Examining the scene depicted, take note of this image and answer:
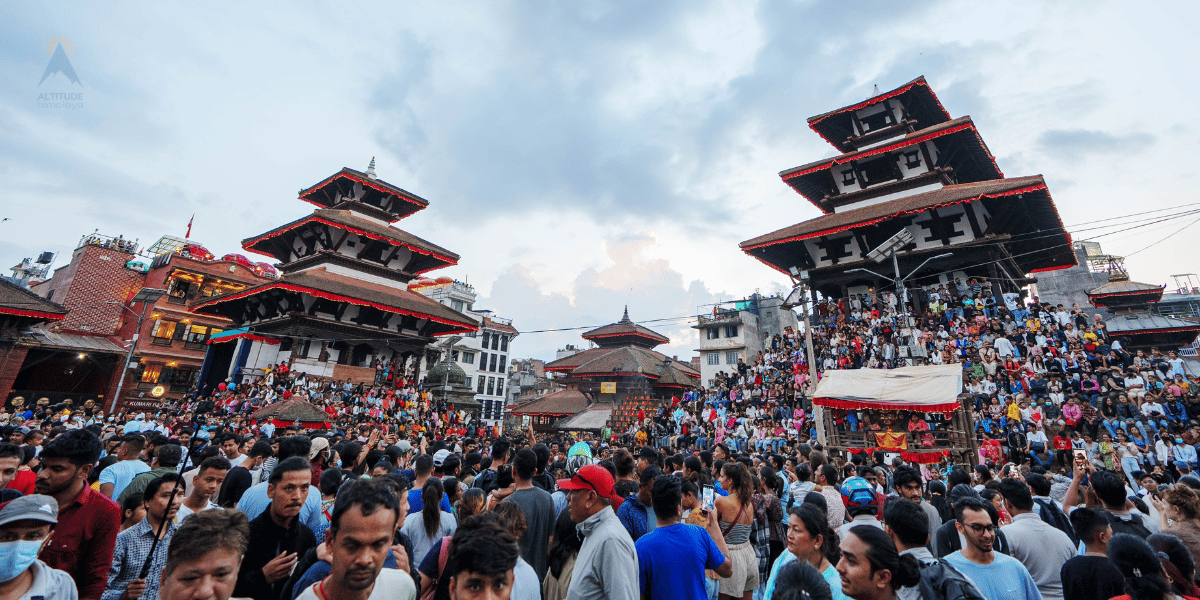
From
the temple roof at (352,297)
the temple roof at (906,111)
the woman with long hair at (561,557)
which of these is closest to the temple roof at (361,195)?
the temple roof at (352,297)

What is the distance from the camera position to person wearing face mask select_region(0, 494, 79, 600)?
2.37 m

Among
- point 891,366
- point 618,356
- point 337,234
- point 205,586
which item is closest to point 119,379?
point 337,234

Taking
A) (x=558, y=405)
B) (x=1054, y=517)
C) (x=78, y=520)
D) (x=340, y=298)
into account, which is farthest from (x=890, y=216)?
(x=340, y=298)

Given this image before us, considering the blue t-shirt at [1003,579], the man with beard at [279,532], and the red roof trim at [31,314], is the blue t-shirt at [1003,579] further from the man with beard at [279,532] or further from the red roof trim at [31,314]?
the red roof trim at [31,314]

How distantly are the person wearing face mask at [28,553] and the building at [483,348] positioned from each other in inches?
1943

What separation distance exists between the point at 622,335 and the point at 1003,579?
38.6 metres

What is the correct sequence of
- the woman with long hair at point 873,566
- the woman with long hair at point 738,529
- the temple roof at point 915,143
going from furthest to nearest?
1. the temple roof at point 915,143
2. the woman with long hair at point 738,529
3. the woman with long hair at point 873,566

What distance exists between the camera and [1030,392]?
44.7 ft

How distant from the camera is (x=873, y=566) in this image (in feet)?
8.59

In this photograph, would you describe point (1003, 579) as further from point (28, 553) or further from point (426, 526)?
point (28, 553)

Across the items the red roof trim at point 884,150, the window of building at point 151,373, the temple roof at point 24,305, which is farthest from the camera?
the window of building at point 151,373

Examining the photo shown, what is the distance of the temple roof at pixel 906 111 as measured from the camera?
24562 millimetres

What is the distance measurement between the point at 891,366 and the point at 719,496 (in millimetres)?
15059

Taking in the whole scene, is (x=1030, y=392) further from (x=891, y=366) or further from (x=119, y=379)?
(x=119, y=379)
